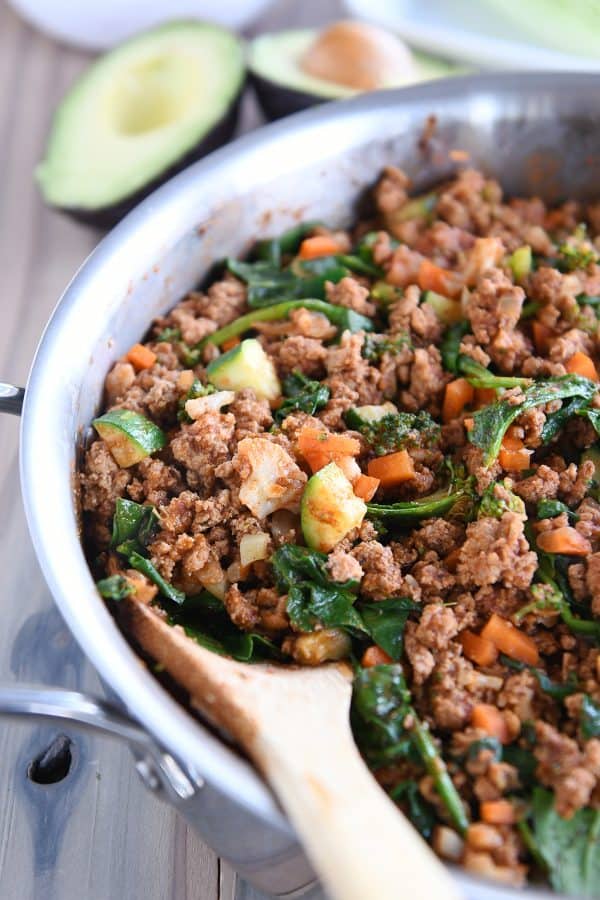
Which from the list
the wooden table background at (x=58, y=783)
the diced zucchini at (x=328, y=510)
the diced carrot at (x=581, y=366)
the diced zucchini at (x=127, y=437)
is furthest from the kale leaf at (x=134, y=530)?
the diced carrot at (x=581, y=366)

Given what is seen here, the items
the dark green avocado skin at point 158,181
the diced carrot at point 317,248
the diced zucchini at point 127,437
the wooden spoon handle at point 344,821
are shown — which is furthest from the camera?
the dark green avocado skin at point 158,181

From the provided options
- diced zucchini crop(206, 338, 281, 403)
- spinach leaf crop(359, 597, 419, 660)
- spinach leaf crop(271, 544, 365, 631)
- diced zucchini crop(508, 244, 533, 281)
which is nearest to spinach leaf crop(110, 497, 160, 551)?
spinach leaf crop(271, 544, 365, 631)

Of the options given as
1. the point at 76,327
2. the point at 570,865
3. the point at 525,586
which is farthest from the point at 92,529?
the point at 570,865

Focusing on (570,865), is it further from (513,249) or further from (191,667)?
(513,249)

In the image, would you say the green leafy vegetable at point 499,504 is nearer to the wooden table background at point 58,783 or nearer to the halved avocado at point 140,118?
the wooden table background at point 58,783

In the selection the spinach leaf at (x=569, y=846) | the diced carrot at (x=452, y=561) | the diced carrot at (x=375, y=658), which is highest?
the diced carrot at (x=452, y=561)

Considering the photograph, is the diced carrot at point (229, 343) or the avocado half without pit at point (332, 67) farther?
the avocado half without pit at point (332, 67)

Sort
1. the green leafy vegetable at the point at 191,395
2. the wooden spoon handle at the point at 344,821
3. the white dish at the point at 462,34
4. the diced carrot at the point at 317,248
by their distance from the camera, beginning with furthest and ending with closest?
1. the white dish at the point at 462,34
2. the diced carrot at the point at 317,248
3. the green leafy vegetable at the point at 191,395
4. the wooden spoon handle at the point at 344,821

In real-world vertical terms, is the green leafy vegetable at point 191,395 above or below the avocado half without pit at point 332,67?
below
